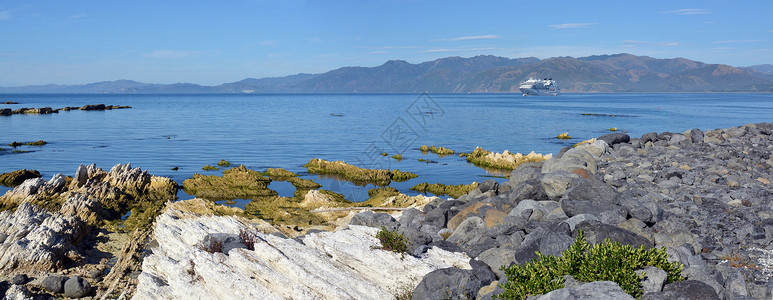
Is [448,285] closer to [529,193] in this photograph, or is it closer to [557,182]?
[529,193]

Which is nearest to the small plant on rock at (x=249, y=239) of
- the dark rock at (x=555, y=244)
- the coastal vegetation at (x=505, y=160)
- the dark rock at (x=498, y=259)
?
the dark rock at (x=498, y=259)

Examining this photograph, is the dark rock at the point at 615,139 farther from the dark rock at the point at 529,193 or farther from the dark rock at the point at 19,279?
the dark rock at the point at 19,279

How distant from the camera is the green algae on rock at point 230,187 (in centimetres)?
2759

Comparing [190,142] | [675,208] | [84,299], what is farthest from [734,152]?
[190,142]

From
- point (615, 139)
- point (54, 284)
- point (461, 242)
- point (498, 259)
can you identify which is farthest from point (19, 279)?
point (615, 139)

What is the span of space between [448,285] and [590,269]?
8.96ft

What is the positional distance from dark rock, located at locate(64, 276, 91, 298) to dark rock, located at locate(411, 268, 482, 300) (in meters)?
8.76

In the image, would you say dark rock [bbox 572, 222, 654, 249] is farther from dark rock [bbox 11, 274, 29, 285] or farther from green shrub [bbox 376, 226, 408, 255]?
dark rock [bbox 11, 274, 29, 285]

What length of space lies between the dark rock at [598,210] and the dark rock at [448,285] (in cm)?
402

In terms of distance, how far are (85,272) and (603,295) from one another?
13827mm

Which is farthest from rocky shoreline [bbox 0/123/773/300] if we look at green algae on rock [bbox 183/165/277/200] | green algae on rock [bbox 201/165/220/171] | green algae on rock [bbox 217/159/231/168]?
green algae on rock [bbox 217/159/231/168]

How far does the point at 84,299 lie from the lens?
1358 cm

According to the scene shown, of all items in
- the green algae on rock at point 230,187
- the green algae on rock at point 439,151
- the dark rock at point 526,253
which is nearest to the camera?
the dark rock at point 526,253

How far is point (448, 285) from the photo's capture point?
10273mm
